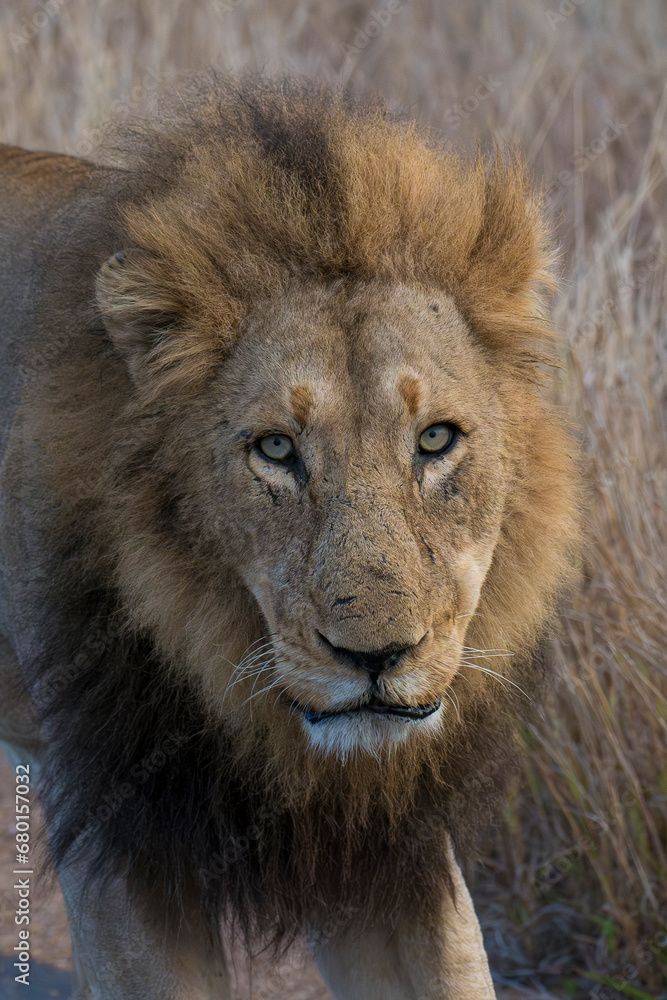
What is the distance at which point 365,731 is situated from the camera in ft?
6.51

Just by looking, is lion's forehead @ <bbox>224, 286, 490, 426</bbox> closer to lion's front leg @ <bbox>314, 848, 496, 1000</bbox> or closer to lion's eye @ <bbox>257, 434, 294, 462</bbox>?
lion's eye @ <bbox>257, 434, 294, 462</bbox>

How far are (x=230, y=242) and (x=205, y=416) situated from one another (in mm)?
355

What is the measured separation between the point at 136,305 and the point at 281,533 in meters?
0.55

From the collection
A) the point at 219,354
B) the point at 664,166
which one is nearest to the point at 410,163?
the point at 219,354

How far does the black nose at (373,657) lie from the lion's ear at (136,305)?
29.5 inches

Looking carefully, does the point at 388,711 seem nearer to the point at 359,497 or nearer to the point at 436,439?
the point at 359,497

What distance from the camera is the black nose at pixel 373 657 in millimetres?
1866

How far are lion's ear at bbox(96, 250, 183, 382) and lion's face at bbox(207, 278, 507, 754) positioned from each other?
0.54 ft

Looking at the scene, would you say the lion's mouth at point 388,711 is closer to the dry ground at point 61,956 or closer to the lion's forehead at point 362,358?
the lion's forehead at point 362,358

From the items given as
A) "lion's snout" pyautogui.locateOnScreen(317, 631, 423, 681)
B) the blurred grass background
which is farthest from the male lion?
the blurred grass background

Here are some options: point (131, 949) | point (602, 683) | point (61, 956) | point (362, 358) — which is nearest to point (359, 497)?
point (362, 358)

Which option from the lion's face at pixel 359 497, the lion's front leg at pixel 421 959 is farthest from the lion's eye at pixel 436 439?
the lion's front leg at pixel 421 959

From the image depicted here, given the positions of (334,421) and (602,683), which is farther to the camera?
(602,683)

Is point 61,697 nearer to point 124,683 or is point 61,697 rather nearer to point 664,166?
point 124,683
